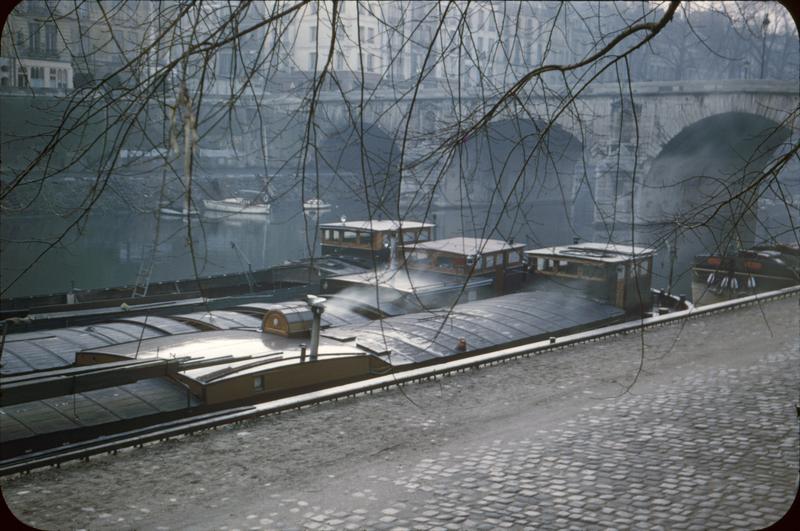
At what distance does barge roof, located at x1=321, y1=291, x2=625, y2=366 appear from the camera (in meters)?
11.3

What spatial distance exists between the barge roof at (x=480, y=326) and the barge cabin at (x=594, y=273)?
0.36m

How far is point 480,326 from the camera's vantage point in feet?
42.8

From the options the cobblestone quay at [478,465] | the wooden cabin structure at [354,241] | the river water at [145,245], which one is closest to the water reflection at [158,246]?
the river water at [145,245]

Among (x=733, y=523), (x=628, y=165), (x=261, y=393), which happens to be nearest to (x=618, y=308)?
(x=261, y=393)

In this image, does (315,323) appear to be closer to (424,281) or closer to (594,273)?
(424,281)

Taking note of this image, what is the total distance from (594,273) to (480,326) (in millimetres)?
4169

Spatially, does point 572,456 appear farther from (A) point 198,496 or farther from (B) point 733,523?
(A) point 198,496

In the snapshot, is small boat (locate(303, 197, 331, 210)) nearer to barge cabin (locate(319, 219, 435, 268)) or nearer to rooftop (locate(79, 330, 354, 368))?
barge cabin (locate(319, 219, 435, 268))

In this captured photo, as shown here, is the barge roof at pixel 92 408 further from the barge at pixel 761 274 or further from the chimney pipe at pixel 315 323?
the barge at pixel 761 274

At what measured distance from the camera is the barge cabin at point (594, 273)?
1567cm

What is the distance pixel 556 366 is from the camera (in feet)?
33.6

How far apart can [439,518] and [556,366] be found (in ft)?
15.9

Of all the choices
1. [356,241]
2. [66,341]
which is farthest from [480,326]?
[356,241]

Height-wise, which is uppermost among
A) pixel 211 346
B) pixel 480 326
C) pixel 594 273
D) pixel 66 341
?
pixel 594 273
